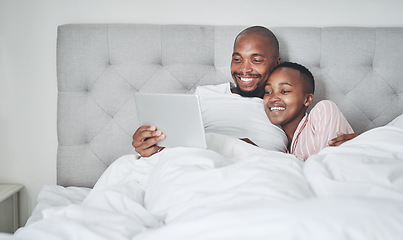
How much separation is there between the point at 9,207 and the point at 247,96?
113cm

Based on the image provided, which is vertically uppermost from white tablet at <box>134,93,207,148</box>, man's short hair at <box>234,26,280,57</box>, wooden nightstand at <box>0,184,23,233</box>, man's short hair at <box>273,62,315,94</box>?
man's short hair at <box>234,26,280,57</box>

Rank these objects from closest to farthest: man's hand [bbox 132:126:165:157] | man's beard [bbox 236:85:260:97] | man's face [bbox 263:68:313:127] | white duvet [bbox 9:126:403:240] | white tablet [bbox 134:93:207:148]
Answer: white duvet [bbox 9:126:403:240]
white tablet [bbox 134:93:207:148]
man's hand [bbox 132:126:165:157]
man's face [bbox 263:68:313:127]
man's beard [bbox 236:85:260:97]

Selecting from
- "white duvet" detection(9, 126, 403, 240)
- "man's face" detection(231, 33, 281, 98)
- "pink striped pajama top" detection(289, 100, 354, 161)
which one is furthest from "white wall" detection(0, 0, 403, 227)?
"white duvet" detection(9, 126, 403, 240)

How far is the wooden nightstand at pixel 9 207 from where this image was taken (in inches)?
59.6

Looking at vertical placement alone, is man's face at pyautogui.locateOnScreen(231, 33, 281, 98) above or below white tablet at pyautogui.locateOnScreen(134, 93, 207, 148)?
above

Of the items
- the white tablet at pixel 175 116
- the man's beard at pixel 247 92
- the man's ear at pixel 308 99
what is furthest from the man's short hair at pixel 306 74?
the white tablet at pixel 175 116

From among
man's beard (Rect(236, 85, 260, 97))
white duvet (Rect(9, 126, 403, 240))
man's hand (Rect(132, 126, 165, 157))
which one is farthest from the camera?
man's beard (Rect(236, 85, 260, 97))

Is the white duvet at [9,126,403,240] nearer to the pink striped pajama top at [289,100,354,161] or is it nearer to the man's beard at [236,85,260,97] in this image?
the pink striped pajama top at [289,100,354,161]

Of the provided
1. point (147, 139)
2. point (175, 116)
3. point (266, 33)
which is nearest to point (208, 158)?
point (175, 116)

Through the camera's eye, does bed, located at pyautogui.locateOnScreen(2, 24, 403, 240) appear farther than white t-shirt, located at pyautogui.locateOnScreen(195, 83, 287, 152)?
No

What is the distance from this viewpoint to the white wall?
5.27 ft

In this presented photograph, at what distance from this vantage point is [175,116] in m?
1.14

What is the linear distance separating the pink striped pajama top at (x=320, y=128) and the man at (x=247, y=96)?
0.11 meters

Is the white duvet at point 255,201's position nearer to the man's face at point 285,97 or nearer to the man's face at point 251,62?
the man's face at point 285,97
